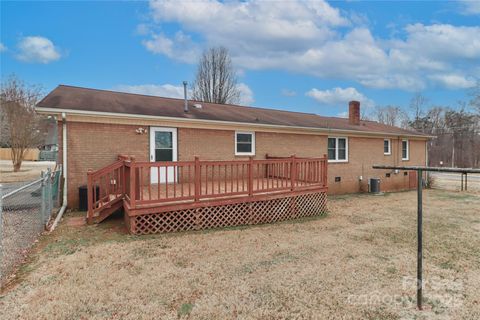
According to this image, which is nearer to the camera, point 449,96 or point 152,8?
point 152,8

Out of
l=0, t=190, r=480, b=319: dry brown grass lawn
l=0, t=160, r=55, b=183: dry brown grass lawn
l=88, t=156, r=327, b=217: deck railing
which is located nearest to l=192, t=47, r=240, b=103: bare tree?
l=0, t=160, r=55, b=183: dry brown grass lawn

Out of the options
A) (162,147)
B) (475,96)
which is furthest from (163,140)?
(475,96)

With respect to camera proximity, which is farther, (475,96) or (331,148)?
(475,96)

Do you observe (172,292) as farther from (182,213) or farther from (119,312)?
(182,213)

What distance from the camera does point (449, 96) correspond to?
130 ft

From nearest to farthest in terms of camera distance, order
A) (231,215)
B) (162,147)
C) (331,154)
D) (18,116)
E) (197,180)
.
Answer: (197,180)
(231,215)
(162,147)
(331,154)
(18,116)

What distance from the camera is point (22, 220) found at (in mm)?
7039

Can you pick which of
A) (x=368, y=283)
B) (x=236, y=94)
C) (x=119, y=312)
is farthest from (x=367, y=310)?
(x=236, y=94)

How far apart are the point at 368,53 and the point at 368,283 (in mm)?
23491

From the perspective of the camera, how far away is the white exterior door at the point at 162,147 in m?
8.95

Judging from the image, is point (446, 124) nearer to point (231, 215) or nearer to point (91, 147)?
point (231, 215)

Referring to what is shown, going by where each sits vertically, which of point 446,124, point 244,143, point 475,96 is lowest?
point 244,143

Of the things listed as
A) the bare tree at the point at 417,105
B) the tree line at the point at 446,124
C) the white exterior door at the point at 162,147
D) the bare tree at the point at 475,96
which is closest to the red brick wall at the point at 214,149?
the white exterior door at the point at 162,147

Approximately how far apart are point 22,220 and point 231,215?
542cm
